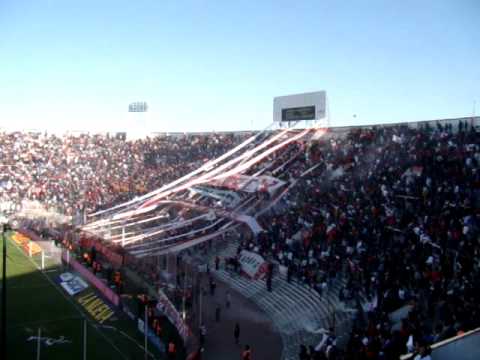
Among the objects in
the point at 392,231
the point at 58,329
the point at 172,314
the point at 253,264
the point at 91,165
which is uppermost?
the point at 91,165

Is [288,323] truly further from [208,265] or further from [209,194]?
[209,194]

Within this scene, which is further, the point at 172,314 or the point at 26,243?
the point at 26,243

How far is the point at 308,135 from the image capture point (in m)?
33.5

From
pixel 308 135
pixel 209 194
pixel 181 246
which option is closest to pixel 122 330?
pixel 181 246

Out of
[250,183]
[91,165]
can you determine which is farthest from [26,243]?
[91,165]

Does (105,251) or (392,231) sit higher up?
(392,231)

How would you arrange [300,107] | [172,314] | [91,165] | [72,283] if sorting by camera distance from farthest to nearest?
[91,165] < [300,107] < [72,283] < [172,314]

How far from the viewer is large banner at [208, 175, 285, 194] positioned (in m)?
27.6

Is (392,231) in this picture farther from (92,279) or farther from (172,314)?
(92,279)

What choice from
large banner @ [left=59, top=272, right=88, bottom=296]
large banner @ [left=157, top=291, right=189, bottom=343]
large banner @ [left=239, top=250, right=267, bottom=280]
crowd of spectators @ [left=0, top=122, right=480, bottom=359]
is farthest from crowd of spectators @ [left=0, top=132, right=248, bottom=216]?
large banner @ [left=157, top=291, right=189, bottom=343]

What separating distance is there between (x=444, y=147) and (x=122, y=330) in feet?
47.0

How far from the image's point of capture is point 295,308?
17.5 m

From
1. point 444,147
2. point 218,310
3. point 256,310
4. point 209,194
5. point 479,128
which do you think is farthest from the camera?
A: point 209,194

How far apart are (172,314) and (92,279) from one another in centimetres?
629
